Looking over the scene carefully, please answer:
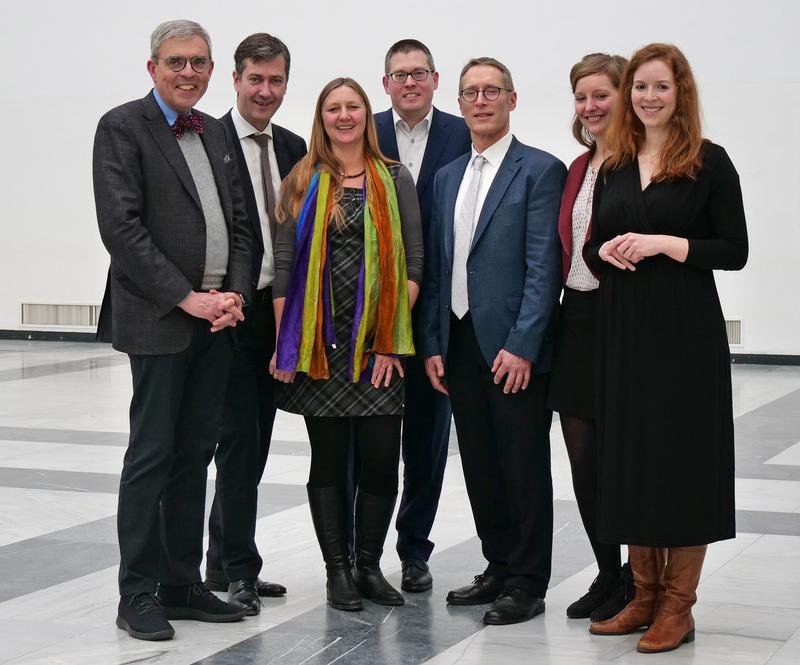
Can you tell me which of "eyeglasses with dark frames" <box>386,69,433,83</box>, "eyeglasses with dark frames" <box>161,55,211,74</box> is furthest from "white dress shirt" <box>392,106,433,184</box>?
"eyeglasses with dark frames" <box>161,55,211,74</box>

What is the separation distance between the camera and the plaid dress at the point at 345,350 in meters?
3.77

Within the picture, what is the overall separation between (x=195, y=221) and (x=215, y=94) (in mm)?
9118

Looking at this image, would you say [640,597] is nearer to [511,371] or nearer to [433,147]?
[511,371]

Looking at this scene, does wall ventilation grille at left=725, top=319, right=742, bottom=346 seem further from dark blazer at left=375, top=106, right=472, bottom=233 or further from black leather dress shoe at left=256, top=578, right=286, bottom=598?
black leather dress shoe at left=256, top=578, right=286, bottom=598

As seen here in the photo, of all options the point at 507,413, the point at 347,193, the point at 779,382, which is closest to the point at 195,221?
the point at 347,193

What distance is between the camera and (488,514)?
3896 millimetres

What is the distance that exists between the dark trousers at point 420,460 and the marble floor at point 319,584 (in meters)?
0.14

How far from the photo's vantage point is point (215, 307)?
350 centimetres

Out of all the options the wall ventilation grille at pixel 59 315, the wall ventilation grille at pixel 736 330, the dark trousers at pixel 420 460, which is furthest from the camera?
the wall ventilation grille at pixel 59 315

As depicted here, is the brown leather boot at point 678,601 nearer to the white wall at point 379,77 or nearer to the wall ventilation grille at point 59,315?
the white wall at point 379,77

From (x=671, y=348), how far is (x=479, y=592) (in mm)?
1009

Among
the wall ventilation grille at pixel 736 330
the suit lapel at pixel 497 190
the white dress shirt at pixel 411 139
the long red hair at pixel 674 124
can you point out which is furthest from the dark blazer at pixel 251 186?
the wall ventilation grille at pixel 736 330

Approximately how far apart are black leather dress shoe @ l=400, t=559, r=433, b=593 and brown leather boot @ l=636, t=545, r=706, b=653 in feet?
2.75

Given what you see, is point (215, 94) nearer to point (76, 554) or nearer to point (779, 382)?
point (779, 382)
